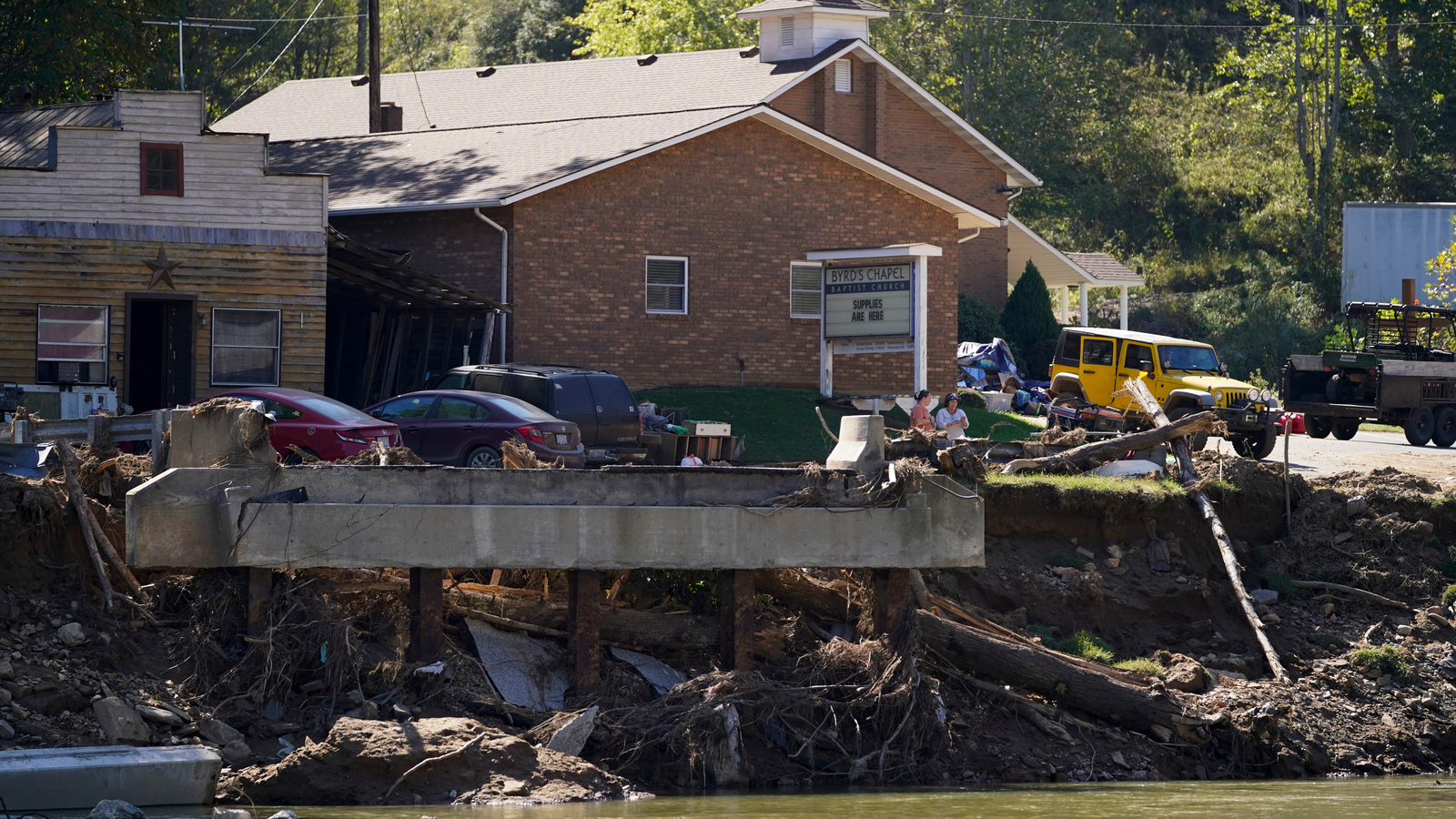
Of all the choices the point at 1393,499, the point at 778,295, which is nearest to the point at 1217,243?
the point at 778,295

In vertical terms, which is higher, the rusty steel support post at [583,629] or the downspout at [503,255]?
the downspout at [503,255]

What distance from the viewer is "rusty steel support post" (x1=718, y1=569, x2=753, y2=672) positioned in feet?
56.9

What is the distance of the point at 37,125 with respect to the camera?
29.1m

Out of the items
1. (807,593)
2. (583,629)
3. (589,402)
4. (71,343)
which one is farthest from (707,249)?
(583,629)

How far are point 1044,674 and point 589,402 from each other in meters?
8.50

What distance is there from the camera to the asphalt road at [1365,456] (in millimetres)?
26516

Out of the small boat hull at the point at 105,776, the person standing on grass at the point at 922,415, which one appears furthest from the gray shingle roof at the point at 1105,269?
the small boat hull at the point at 105,776

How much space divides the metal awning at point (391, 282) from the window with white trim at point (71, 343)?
3677 millimetres

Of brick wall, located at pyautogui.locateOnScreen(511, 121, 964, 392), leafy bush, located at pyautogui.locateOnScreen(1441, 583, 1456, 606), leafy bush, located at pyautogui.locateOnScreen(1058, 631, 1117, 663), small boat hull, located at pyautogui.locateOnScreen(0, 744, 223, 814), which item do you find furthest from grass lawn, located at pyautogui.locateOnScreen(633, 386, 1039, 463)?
small boat hull, located at pyautogui.locateOnScreen(0, 744, 223, 814)

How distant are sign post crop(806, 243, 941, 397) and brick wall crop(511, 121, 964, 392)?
113cm

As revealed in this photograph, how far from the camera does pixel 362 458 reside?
1855 centimetres

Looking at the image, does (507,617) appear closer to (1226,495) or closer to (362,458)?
(362,458)

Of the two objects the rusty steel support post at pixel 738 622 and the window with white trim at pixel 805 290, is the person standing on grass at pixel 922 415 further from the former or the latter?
the rusty steel support post at pixel 738 622

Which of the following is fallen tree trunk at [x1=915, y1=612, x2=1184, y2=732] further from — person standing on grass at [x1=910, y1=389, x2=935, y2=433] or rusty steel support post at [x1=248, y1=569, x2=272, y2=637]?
rusty steel support post at [x1=248, y1=569, x2=272, y2=637]
